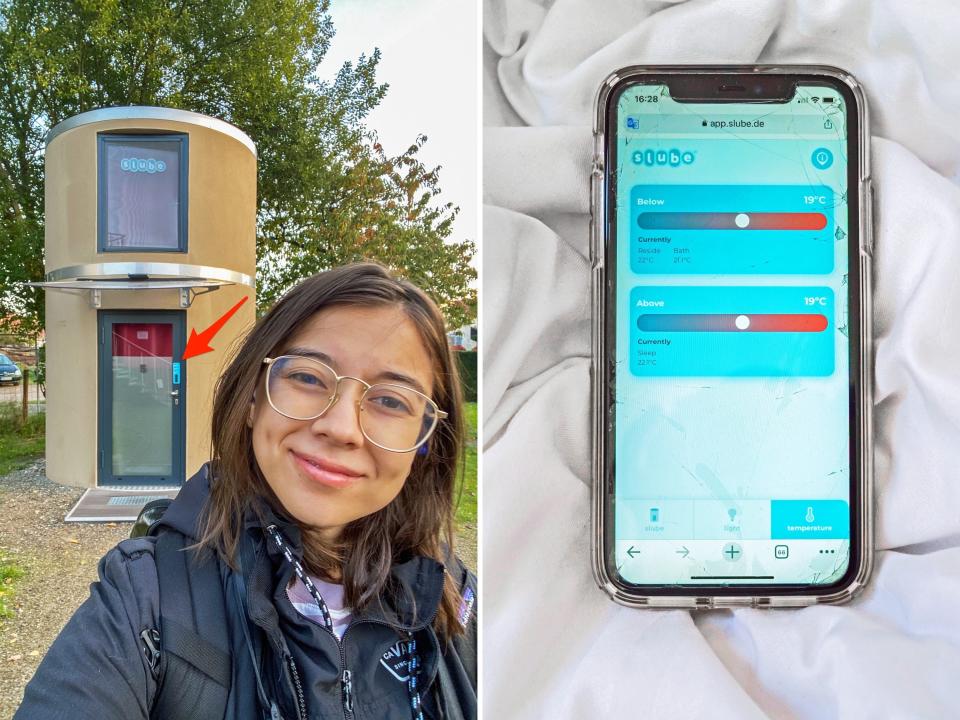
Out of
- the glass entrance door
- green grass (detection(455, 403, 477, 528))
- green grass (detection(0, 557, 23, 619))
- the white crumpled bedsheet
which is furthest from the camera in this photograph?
the glass entrance door

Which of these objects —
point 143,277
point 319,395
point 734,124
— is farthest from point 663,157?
point 143,277

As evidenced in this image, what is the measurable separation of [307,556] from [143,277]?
373 mm

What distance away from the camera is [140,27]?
2.04 feet

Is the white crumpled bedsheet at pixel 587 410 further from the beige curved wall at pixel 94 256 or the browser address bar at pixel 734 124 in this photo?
the beige curved wall at pixel 94 256

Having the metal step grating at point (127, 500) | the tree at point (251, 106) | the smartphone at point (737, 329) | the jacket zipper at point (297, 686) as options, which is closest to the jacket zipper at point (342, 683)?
the jacket zipper at point (297, 686)

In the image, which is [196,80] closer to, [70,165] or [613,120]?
[70,165]

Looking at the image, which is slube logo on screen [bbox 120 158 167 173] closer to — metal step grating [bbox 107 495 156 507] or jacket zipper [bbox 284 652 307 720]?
metal step grating [bbox 107 495 156 507]

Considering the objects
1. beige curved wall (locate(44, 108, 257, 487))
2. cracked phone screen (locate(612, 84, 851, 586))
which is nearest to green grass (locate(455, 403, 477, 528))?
cracked phone screen (locate(612, 84, 851, 586))

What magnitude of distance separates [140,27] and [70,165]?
18cm

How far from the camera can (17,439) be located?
52 cm

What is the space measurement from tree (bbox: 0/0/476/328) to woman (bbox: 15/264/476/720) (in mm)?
238

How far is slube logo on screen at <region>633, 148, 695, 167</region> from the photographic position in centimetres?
20

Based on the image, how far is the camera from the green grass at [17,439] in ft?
1.67

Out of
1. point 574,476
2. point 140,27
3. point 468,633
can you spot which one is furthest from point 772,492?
point 140,27
